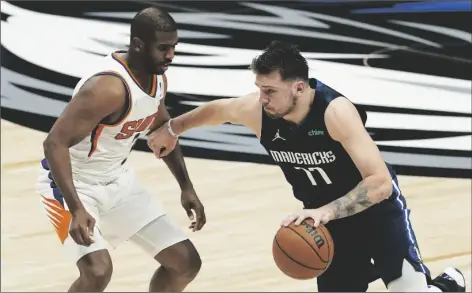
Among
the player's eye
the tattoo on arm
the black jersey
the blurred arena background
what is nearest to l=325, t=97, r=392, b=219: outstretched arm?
the tattoo on arm

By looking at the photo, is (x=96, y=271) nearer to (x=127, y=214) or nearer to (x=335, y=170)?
(x=127, y=214)

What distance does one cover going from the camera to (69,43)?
32.6 ft

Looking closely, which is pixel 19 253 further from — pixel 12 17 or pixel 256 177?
pixel 12 17

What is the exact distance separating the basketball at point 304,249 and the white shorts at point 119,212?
91 cm

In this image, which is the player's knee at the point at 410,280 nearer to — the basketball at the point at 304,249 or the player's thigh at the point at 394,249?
the player's thigh at the point at 394,249

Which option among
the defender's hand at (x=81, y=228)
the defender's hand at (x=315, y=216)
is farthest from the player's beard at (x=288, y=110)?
the defender's hand at (x=81, y=228)

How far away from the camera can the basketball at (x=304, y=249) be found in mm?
4914

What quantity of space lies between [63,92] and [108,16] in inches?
34.9

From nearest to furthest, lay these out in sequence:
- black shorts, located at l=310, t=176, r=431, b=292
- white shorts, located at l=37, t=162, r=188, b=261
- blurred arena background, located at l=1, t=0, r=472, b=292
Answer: black shorts, located at l=310, t=176, r=431, b=292 < white shorts, located at l=37, t=162, r=188, b=261 < blurred arena background, located at l=1, t=0, r=472, b=292

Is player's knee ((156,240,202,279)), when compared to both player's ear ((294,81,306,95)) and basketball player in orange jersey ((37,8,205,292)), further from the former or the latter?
player's ear ((294,81,306,95))

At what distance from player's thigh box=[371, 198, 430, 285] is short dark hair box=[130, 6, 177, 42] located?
1358 mm

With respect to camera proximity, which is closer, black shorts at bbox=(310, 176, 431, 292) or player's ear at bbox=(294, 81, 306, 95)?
player's ear at bbox=(294, 81, 306, 95)

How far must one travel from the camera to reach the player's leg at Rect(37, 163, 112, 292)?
17.6 ft

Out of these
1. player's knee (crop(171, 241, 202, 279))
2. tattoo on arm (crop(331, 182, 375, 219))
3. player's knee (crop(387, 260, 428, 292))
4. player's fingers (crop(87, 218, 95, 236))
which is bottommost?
player's knee (crop(171, 241, 202, 279))
